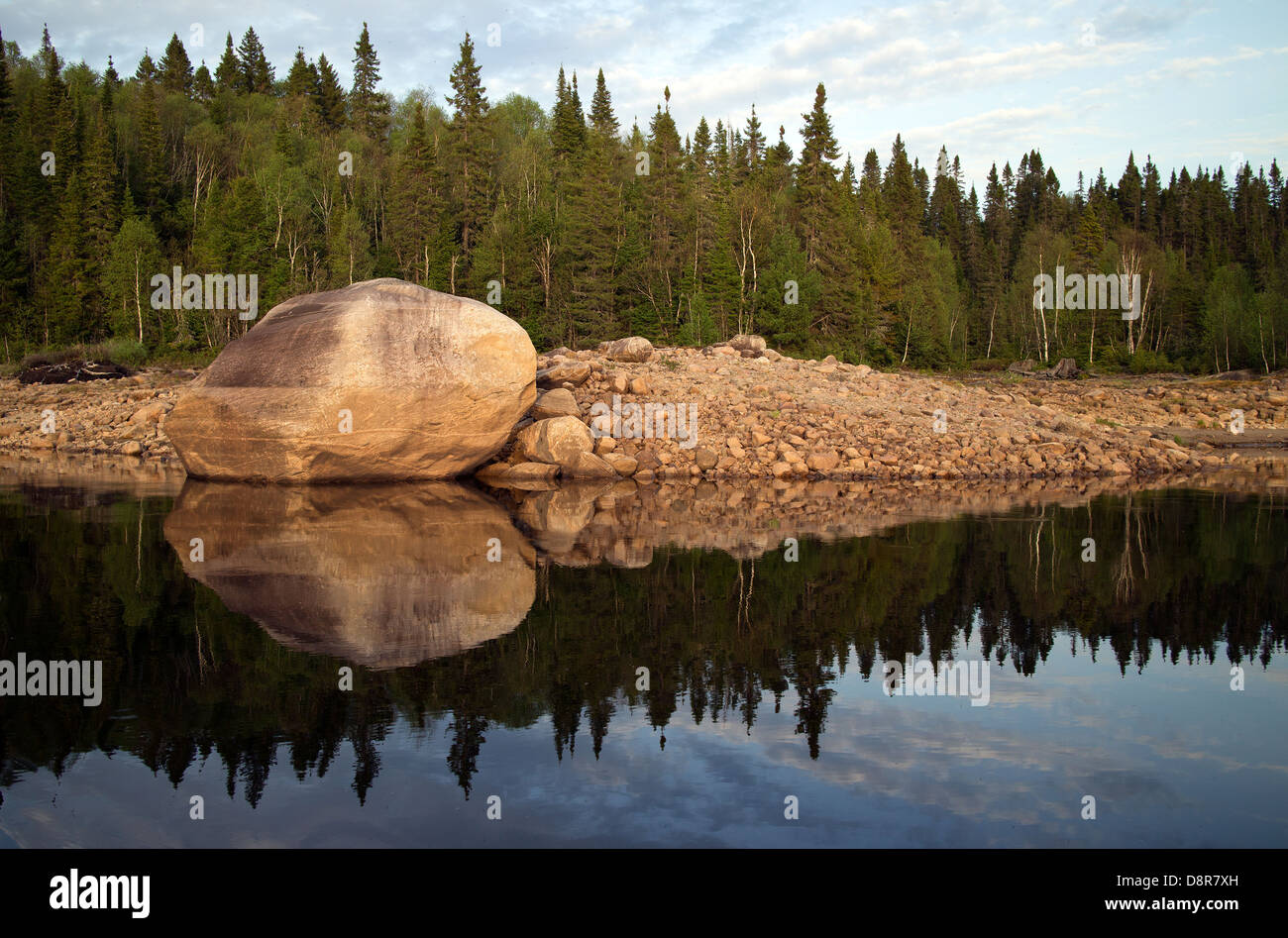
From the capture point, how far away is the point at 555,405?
19.9m

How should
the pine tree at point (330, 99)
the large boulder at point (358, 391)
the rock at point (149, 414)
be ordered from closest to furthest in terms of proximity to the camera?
the large boulder at point (358, 391)
the rock at point (149, 414)
the pine tree at point (330, 99)

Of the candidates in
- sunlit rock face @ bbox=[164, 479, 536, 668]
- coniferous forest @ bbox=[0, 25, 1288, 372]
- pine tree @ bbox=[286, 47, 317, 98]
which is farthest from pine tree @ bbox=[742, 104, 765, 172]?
sunlit rock face @ bbox=[164, 479, 536, 668]

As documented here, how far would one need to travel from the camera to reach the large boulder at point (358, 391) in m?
15.6

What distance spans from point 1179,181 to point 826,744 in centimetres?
11179

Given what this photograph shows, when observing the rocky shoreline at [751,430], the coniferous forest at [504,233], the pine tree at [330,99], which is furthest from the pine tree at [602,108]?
the rocky shoreline at [751,430]

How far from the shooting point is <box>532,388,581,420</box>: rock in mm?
19891

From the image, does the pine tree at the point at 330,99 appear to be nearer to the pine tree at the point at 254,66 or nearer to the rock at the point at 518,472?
the pine tree at the point at 254,66

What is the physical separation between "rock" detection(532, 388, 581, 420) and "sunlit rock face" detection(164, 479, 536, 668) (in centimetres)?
468

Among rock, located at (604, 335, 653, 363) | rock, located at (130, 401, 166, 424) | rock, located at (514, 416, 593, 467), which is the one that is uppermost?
rock, located at (604, 335, 653, 363)

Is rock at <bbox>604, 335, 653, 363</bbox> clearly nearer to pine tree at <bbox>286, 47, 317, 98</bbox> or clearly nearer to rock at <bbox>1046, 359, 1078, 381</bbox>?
rock at <bbox>1046, 359, 1078, 381</bbox>

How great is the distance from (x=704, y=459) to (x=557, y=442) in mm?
3015

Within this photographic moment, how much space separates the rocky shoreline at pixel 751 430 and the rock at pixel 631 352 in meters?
0.04

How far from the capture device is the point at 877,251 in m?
58.8

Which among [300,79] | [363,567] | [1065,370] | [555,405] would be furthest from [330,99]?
[363,567]
